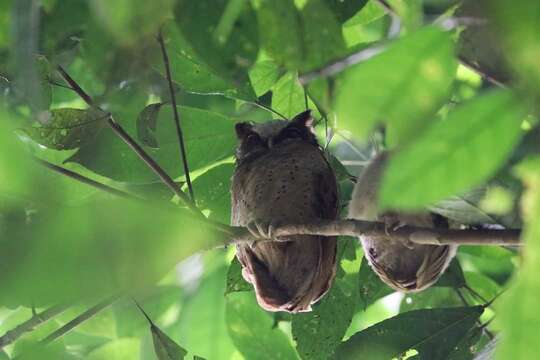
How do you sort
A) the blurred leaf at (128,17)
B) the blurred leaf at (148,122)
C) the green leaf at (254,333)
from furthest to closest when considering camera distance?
1. the green leaf at (254,333)
2. the blurred leaf at (148,122)
3. the blurred leaf at (128,17)

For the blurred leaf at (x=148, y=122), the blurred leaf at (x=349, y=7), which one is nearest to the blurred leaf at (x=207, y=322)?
the blurred leaf at (x=148, y=122)

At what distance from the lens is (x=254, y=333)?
7.49 ft

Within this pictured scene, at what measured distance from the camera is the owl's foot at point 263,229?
1.75 metres

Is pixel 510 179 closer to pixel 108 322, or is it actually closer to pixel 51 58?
pixel 51 58

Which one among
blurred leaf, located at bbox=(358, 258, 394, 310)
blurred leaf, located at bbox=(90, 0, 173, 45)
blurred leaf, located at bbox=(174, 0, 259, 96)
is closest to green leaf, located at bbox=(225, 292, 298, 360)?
blurred leaf, located at bbox=(358, 258, 394, 310)

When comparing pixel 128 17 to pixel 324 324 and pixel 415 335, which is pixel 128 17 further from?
pixel 324 324

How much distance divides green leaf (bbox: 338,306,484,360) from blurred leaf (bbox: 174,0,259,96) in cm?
97

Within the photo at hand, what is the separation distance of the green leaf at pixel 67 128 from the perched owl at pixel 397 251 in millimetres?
607

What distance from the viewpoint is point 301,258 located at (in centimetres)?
200

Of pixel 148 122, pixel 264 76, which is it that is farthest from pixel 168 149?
pixel 264 76

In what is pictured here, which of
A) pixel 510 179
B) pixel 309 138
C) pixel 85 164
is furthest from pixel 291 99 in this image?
pixel 510 179

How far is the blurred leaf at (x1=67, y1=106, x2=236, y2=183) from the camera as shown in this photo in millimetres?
1932

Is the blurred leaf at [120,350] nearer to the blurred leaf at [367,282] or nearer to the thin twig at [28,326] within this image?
the thin twig at [28,326]

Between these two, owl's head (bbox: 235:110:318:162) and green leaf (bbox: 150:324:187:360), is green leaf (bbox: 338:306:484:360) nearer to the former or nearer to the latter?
green leaf (bbox: 150:324:187:360)
